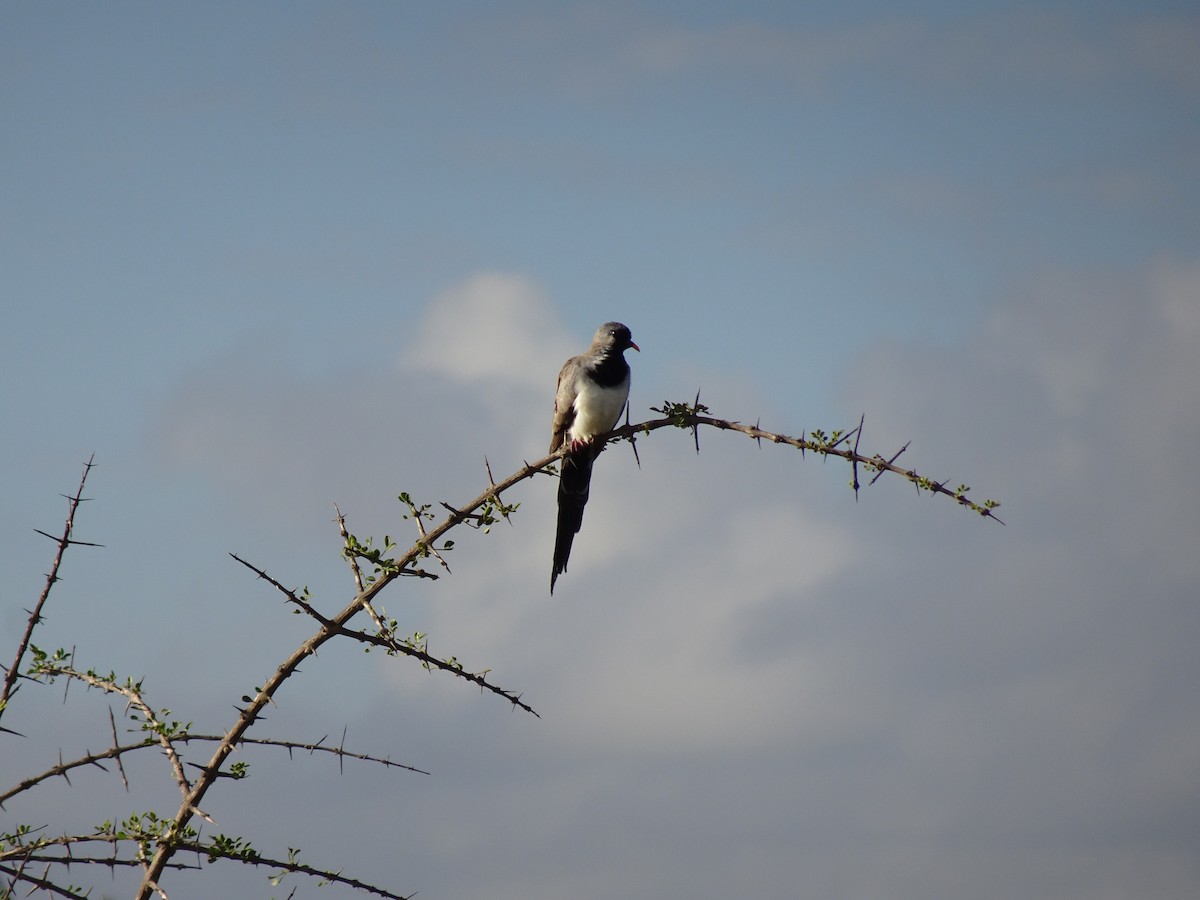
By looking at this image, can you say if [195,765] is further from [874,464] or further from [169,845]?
[874,464]

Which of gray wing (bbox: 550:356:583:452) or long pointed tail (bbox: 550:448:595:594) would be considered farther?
gray wing (bbox: 550:356:583:452)

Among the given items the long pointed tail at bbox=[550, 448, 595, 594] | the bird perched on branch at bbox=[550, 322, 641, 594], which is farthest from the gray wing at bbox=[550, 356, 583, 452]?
the long pointed tail at bbox=[550, 448, 595, 594]

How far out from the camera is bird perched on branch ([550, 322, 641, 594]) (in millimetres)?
8023

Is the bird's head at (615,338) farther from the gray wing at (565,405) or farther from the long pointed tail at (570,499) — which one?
Answer: the long pointed tail at (570,499)

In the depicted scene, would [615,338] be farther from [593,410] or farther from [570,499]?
[570,499]

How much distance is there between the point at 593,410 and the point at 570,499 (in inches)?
28.1

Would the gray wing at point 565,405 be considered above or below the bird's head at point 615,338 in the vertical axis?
below

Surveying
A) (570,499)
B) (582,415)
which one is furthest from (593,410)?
(570,499)

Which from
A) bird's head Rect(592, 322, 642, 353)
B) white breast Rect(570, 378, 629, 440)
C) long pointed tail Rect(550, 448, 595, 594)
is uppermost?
bird's head Rect(592, 322, 642, 353)

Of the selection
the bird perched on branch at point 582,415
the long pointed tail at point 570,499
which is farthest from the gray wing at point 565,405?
the long pointed tail at point 570,499

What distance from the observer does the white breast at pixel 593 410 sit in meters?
8.31

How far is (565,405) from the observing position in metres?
8.50

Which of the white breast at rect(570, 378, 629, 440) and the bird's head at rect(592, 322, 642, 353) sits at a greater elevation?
the bird's head at rect(592, 322, 642, 353)

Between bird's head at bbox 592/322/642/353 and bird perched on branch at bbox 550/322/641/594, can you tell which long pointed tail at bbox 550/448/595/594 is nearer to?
bird perched on branch at bbox 550/322/641/594
